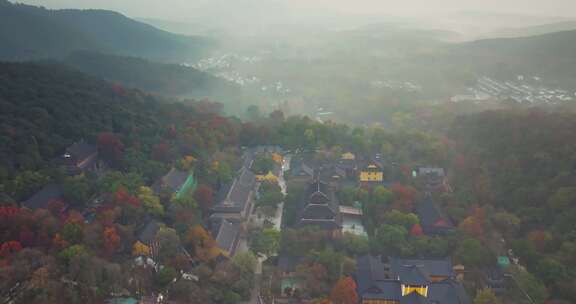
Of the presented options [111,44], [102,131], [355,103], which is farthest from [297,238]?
[111,44]

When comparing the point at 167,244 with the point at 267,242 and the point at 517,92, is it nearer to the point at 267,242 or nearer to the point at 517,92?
the point at 267,242

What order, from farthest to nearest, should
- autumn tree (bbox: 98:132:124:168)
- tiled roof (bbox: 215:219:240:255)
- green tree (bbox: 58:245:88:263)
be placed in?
1. autumn tree (bbox: 98:132:124:168)
2. tiled roof (bbox: 215:219:240:255)
3. green tree (bbox: 58:245:88:263)

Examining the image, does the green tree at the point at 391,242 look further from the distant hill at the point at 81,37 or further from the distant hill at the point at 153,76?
the distant hill at the point at 81,37

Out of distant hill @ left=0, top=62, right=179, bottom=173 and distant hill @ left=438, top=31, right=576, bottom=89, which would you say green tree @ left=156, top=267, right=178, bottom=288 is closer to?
distant hill @ left=0, top=62, right=179, bottom=173

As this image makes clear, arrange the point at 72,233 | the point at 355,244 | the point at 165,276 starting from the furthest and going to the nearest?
1. the point at 355,244
2. the point at 72,233
3. the point at 165,276

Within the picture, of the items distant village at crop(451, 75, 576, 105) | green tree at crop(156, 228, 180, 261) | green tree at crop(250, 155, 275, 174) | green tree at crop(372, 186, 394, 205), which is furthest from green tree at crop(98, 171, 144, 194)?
distant village at crop(451, 75, 576, 105)

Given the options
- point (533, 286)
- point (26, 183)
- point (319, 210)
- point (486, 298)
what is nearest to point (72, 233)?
point (26, 183)
